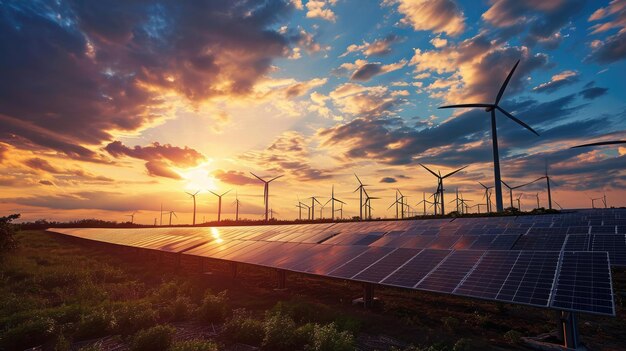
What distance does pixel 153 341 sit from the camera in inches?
575

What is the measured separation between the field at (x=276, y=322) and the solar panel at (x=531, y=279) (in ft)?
8.60

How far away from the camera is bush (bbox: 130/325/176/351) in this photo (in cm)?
1441

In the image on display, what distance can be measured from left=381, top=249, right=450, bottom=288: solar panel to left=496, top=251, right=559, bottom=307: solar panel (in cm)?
378

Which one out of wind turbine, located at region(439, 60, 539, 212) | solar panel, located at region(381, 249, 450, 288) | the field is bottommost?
the field

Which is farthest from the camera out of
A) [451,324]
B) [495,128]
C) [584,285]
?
[495,128]

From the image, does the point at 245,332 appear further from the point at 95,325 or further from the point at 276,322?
the point at 95,325

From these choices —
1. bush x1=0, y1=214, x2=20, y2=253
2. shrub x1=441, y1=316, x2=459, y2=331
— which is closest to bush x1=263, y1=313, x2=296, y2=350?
shrub x1=441, y1=316, x2=459, y2=331

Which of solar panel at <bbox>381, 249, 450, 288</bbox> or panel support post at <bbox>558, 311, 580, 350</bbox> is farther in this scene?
solar panel at <bbox>381, 249, 450, 288</bbox>

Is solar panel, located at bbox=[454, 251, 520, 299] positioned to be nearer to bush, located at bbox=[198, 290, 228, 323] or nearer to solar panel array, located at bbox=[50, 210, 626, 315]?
solar panel array, located at bbox=[50, 210, 626, 315]

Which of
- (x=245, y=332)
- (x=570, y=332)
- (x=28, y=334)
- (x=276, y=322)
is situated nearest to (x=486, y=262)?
(x=570, y=332)

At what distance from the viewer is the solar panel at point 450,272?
15.4 metres

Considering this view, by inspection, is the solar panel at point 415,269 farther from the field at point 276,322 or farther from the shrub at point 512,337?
the shrub at point 512,337

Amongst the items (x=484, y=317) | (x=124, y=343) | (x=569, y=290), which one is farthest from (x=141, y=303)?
(x=569, y=290)

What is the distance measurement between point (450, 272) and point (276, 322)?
8594 millimetres
